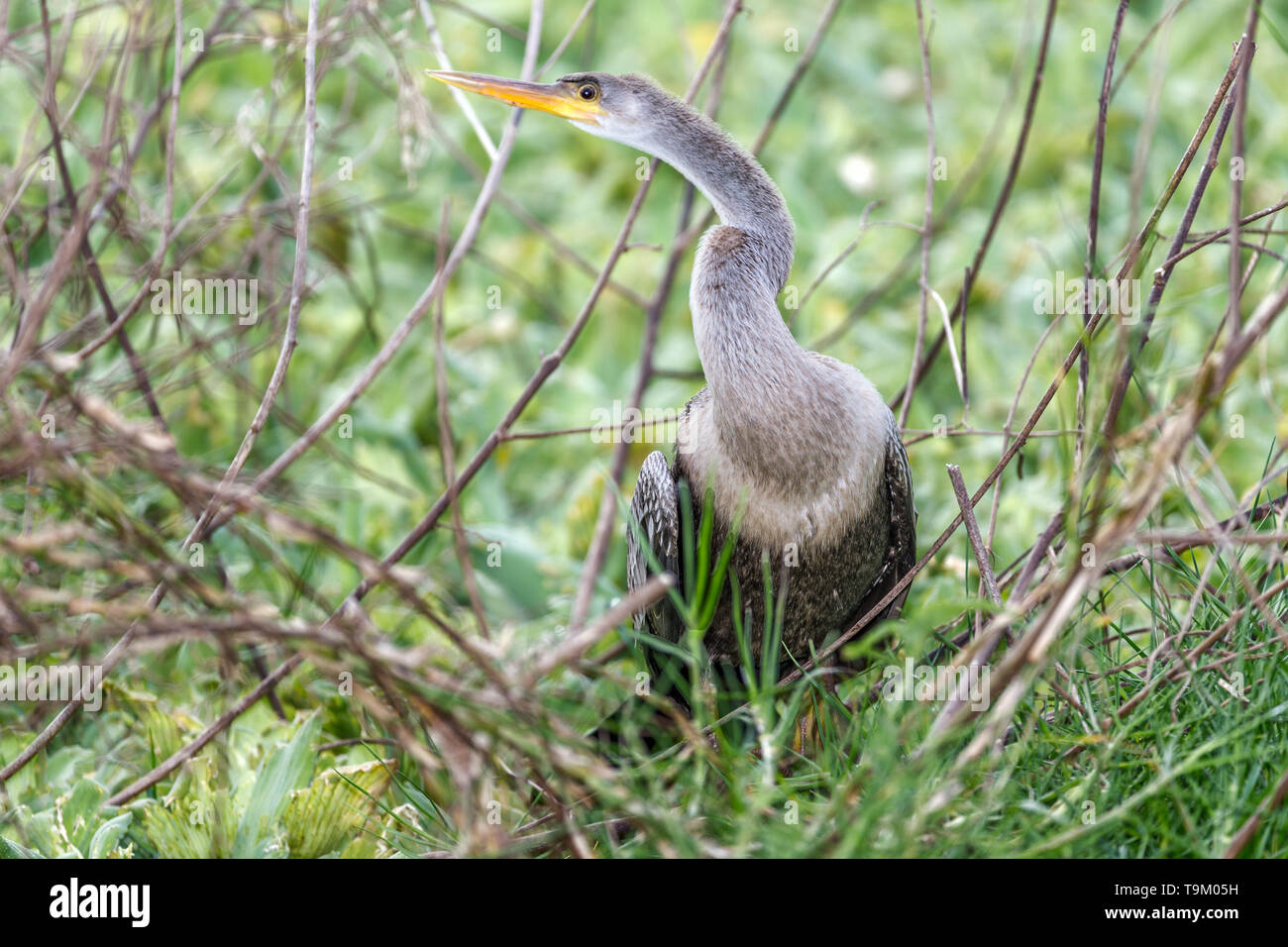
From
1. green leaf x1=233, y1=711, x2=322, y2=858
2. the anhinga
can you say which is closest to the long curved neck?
the anhinga

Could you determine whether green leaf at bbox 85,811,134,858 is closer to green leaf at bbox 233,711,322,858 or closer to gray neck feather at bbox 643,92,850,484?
green leaf at bbox 233,711,322,858

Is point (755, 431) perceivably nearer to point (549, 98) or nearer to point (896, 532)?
point (896, 532)

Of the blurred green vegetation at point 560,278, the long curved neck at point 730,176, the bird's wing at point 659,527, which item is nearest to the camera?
the long curved neck at point 730,176

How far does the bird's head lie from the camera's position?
10.8ft

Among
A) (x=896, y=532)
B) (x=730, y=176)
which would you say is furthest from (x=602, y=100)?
(x=896, y=532)

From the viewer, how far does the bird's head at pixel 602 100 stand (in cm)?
329

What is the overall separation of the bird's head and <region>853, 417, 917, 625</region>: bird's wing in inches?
40.9

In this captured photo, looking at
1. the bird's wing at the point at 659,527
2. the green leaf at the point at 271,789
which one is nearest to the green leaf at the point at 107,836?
the green leaf at the point at 271,789

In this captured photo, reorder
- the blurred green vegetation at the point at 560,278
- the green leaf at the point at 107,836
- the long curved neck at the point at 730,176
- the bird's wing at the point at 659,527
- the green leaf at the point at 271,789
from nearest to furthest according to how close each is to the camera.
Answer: the green leaf at the point at 107,836, the green leaf at the point at 271,789, the long curved neck at the point at 730,176, the bird's wing at the point at 659,527, the blurred green vegetation at the point at 560,278

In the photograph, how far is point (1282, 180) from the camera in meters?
6.09

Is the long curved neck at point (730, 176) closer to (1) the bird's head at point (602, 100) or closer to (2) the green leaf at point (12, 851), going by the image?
(1) the bird's head at point (602, 100)

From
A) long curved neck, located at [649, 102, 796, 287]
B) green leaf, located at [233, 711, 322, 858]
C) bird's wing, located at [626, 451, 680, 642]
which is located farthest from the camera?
bird's wing, located at [626, 451, 680, 642]

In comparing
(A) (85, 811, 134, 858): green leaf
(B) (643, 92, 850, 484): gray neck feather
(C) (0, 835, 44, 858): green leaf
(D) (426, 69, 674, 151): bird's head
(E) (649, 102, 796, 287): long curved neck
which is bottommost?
(C) (0, 835, 44, 858): green leaf
